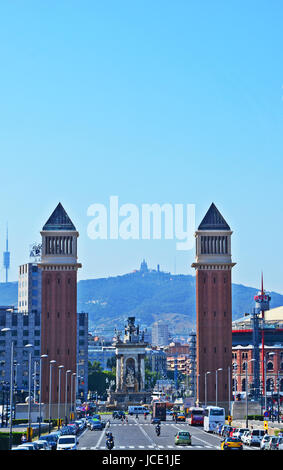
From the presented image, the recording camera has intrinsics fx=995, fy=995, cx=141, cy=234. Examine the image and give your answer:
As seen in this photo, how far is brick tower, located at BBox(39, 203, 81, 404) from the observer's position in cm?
16900

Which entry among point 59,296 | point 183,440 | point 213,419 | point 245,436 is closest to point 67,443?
point 183,440

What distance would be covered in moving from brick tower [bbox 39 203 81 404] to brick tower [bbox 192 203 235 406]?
21.2 m

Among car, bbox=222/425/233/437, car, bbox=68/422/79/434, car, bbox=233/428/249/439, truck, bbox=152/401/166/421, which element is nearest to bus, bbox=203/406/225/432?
car, bbox=222/425/233/437

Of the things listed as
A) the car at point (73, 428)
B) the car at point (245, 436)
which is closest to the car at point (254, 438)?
the car at point (245, 436)

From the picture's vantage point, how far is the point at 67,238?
171500mm

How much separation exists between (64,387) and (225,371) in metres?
27.5

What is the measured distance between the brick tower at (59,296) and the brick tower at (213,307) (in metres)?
21.2

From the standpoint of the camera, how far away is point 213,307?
562ft

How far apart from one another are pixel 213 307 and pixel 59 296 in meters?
26.5

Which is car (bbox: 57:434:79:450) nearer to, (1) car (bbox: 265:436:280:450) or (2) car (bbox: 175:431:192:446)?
(2) car (bbox: 175:431:192:446)
